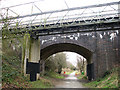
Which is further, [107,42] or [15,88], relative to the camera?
[107,42]

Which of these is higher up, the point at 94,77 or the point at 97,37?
the point at 97,37

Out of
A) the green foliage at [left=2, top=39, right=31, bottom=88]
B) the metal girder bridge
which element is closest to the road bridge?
the metal girder bridge

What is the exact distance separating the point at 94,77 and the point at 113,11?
9.95 m

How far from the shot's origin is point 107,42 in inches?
753

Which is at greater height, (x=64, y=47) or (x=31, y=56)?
(x=64, y=47)

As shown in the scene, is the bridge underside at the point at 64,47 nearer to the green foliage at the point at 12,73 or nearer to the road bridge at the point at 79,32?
the road bridge at the point at 79,32

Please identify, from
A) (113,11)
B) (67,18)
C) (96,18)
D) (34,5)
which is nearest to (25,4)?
(34,5)

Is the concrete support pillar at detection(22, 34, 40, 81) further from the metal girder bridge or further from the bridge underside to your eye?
the bridge underside

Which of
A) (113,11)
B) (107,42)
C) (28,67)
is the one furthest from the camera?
(107,42)

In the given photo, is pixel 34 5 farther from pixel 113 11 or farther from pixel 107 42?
pixel 107 42

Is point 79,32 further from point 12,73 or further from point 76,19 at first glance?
point 12,73

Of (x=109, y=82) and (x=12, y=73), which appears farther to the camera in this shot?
(x=109, y=82)

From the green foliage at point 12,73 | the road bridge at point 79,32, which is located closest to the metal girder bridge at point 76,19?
the road bridge at point 79,32

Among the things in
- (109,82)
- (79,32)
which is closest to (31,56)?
(79,32)
